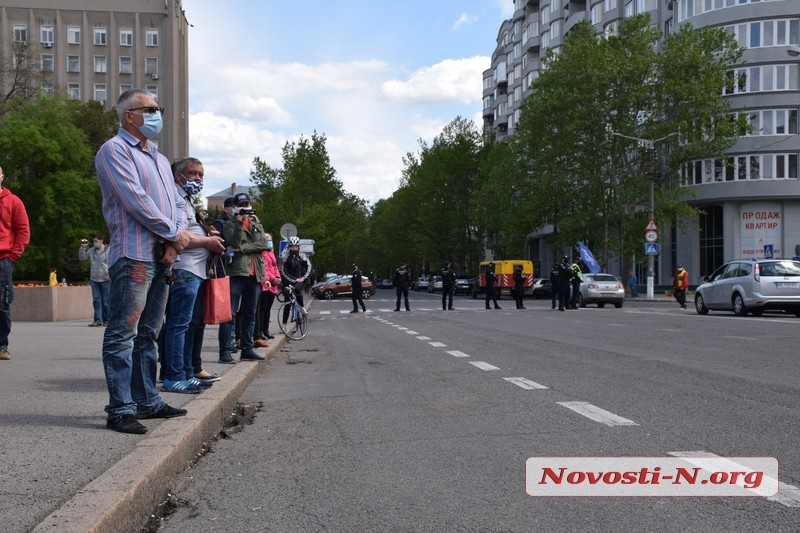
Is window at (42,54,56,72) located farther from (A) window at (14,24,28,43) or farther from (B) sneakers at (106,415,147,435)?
(B) sneakers at (106,415,147,435)

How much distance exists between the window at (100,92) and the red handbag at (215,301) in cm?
8162

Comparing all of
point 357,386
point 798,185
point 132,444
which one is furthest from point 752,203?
point 132,444

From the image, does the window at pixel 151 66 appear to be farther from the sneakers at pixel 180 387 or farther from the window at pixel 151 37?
the sneakers at pixel 180 387

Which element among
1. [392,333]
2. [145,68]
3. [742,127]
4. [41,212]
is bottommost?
[392,333]

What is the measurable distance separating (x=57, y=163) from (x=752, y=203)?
41.7 metres

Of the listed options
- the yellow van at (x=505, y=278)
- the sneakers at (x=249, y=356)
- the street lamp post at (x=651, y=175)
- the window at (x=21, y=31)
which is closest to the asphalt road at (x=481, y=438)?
the sneakers at (x=249, y=356)

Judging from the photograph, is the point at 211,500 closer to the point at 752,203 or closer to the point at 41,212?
the point at 41,212

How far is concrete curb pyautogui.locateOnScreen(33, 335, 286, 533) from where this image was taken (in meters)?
3.62

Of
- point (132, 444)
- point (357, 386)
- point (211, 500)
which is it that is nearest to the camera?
point (211, 500)

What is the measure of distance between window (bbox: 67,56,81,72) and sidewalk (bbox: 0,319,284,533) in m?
81.7

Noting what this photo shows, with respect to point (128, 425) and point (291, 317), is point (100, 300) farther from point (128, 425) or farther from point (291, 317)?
point (128, 425)

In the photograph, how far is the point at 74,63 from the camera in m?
84.1

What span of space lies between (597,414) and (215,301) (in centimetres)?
330

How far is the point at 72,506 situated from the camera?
3766 millimetres
